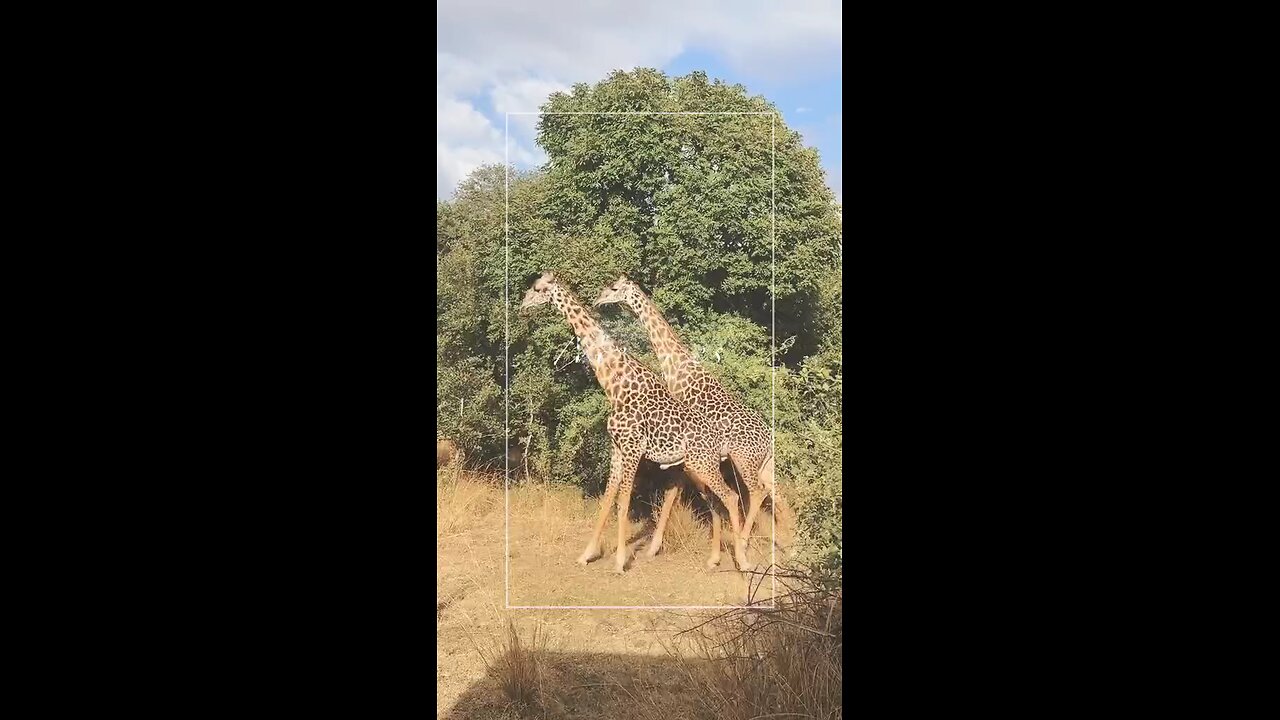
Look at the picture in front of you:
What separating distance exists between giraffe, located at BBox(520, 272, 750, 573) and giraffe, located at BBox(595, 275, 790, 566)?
53mm

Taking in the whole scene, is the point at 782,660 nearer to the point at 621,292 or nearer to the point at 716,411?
the point at 716,411

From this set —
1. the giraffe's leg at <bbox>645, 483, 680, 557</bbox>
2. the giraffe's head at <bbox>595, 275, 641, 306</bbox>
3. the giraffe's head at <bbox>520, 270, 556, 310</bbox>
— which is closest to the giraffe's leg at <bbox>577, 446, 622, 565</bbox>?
the giraffe's leg at <bbox>645, 483, 680, 557</bbox>

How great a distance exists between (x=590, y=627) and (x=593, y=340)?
1543mm

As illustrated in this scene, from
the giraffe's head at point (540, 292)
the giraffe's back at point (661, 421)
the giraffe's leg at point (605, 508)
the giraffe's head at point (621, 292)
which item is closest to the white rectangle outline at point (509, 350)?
the giraffe's head at point (540, 292)

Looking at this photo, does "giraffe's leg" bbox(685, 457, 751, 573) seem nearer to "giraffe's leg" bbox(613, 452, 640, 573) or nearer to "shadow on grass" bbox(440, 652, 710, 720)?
"giraffe's leg" bbox(613, 452, 640, 573)

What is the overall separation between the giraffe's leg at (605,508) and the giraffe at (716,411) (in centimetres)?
29

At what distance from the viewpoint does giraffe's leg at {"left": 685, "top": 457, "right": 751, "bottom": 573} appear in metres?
5.03

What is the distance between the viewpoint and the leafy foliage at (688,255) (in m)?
5.06

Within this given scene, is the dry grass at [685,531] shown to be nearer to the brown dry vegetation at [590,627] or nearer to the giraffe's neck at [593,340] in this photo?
the brown dry vegetation at [590,627]
